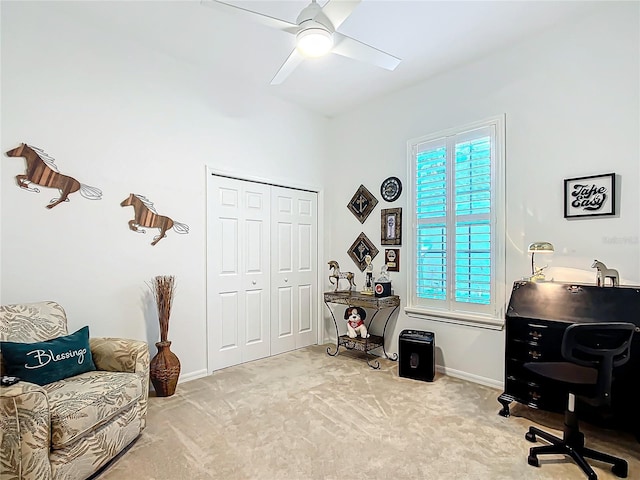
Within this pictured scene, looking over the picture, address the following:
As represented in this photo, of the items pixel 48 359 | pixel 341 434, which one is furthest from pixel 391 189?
pixel 48 359

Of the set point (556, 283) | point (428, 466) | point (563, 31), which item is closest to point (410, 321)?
point (556, 283)

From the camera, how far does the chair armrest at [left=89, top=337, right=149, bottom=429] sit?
7.89 feet

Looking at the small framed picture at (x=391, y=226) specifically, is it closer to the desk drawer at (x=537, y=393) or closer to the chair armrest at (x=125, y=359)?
the desk drawer at (x=537, y=393)

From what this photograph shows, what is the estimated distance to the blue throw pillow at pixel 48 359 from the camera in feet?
6.64

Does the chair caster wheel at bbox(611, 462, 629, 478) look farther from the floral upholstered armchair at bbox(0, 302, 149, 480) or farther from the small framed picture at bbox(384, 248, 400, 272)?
the floral upholstered armchair at bbox(0, 302, 149, 480)

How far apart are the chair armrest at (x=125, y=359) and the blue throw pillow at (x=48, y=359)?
0.09 m

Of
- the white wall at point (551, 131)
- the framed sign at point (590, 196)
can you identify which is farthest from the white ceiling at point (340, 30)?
the framed sign at point (590, 196)

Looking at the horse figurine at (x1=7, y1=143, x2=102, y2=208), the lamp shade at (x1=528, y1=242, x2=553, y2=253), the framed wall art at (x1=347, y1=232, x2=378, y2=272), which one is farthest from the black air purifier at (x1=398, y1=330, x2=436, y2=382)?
the horse figurine at (x1=7, y1=143, x2=102, y2=208)

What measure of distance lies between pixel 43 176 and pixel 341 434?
2926mm

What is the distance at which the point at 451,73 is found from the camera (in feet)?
12.0

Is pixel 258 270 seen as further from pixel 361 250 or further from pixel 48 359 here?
pixel 48 359

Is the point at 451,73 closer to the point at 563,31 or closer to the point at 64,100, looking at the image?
the point at 563,31

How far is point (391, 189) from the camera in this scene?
4.18 metres

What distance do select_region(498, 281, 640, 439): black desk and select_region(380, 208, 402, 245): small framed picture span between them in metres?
1.50
